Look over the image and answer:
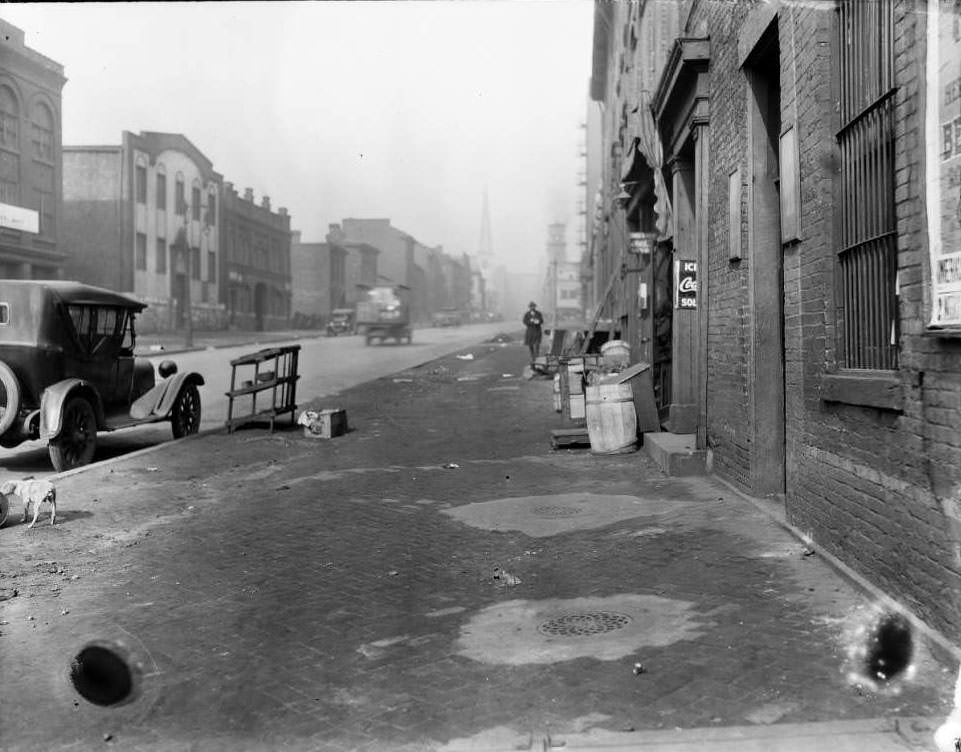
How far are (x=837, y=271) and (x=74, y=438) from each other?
842 centimetres

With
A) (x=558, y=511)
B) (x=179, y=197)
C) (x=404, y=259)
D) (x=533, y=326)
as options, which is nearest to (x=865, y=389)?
(x=558, y=511)

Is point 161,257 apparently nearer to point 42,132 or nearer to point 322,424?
point 42,132

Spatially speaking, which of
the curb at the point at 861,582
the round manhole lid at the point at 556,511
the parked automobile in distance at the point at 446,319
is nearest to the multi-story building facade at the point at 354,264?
the parked automobile in distance at the point at 446,319

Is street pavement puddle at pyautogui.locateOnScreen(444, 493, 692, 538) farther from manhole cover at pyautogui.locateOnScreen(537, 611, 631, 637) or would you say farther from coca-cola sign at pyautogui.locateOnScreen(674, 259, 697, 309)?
coca-cola sign at pyautogui.locateOnScreen(674, 259, 697, 309)

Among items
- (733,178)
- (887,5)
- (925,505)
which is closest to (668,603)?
(925,505)

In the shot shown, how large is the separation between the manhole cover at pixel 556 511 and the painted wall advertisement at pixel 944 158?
13.0 feet

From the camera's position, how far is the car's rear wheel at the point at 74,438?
9961 millimetres

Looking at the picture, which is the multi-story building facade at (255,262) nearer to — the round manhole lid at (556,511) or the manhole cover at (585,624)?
the round manhole lid at (556,511)

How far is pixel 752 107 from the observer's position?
7.50 m

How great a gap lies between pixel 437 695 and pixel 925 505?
242 centimetres

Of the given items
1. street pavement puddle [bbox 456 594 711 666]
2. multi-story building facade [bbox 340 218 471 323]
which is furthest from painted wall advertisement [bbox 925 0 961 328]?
multi-story building facade [bbox 340 218 471 323]

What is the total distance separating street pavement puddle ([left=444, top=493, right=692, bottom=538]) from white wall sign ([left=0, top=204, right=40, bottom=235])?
3303cm

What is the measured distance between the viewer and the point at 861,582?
16.3 feet

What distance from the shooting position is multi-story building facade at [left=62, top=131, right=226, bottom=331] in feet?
156
